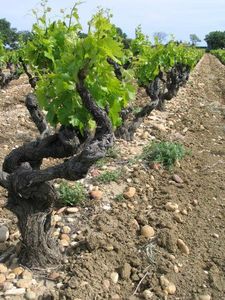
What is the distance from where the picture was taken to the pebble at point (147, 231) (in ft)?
16.4

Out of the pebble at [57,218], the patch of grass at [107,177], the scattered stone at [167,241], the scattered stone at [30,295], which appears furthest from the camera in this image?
the patch of grass at [107,177]

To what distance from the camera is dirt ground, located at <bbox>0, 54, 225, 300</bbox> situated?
165 inches

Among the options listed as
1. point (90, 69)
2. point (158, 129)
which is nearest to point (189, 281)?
point (90, 69)

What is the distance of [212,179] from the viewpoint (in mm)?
6797

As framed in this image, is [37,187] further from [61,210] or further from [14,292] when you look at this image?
[61,210]

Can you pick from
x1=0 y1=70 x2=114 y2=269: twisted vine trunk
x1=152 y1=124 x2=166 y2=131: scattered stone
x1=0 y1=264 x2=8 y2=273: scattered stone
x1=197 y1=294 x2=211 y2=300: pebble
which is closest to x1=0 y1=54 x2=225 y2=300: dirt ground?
x1=197 y1=294 x2=211 y2=300: pebble

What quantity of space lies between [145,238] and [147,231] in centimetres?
10

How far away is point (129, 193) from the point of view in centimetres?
593

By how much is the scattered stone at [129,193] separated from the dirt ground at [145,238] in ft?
0.14

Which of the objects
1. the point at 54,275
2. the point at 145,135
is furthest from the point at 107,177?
the point at 145,135

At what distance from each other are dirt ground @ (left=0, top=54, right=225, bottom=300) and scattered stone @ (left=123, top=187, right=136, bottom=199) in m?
0.04

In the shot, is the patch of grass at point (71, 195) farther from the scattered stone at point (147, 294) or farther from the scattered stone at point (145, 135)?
the scattered stone at point (145, 135)

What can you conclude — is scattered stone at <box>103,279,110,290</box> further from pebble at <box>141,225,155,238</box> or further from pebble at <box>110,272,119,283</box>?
pebble at <box>141,225,155,238</box>

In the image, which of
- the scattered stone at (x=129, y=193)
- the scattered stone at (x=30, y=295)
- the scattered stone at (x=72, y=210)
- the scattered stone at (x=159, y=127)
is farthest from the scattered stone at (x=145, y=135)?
the scattered stone at (x=30, y=295)
